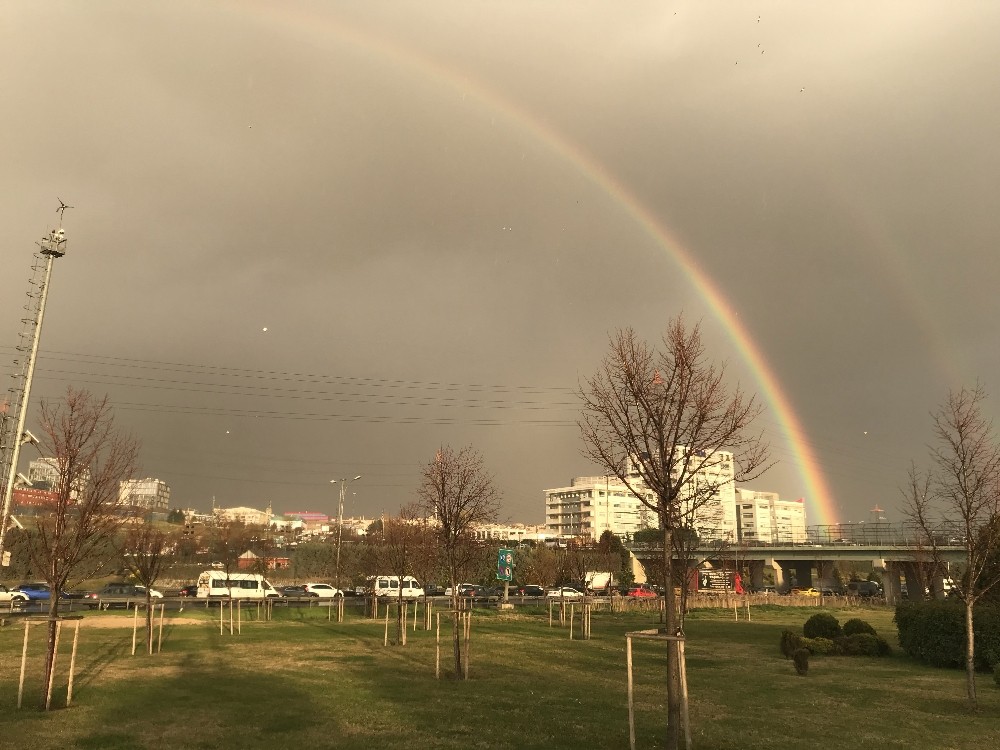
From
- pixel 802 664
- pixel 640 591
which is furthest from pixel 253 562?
pixel 802 664

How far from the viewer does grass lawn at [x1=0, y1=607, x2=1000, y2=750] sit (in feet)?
43.5

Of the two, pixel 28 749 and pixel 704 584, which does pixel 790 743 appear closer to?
pixel 28 749

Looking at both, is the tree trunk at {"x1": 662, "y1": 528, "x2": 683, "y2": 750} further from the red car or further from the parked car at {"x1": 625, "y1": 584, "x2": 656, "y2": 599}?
the red car

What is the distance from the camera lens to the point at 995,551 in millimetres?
25281

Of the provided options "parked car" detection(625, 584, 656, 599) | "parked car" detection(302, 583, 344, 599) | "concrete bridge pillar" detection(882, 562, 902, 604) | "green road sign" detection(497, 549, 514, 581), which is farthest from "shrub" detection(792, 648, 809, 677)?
A: "parked car" detection(625, 584, 656, 599)

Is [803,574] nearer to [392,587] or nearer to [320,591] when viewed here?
[392,587]

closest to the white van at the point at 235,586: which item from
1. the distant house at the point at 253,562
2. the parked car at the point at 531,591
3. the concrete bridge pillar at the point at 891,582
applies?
the distant house at the point at 253,562

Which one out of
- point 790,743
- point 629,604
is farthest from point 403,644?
point 629,604

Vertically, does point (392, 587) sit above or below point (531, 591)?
above

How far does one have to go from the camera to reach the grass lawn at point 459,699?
13.2 metres

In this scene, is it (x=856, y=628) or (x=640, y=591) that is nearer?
(x=856, y=628)

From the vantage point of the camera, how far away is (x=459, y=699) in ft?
55.4

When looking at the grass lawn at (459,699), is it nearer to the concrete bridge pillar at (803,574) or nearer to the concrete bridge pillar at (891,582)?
the concrete bridge pillar at (891,582)

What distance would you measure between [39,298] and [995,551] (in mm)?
47980
